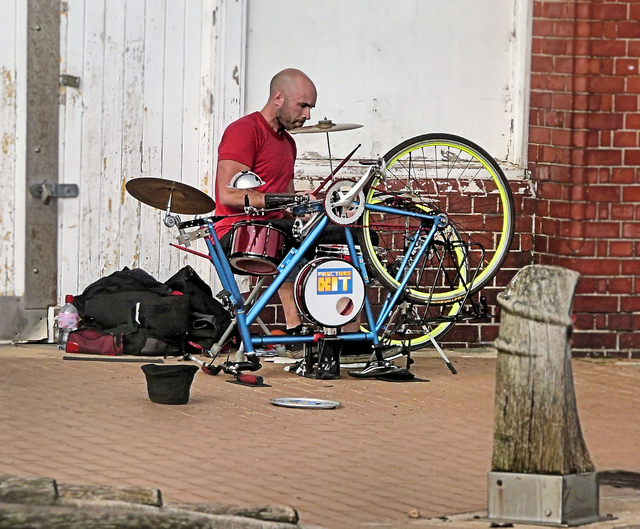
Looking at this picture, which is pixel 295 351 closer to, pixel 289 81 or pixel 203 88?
pixel 289 81

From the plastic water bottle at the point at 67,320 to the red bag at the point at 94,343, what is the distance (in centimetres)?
21

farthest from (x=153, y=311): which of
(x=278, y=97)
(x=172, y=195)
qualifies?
(x=278, y=97)

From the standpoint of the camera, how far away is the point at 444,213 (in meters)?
8.34

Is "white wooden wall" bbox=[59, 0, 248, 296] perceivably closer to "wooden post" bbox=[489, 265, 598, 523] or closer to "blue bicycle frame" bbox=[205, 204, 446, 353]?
"blue bicycle frame" bbox=[205, 204, 446, 353]

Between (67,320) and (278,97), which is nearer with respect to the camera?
(278,97)

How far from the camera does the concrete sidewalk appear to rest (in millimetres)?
5453

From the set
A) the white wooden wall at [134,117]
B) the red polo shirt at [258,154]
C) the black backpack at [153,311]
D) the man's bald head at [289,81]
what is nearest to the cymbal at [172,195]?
the red polo shirt at [258,154]

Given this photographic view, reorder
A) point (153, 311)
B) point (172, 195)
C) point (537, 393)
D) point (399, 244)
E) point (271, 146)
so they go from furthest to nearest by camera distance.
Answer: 1. point (399, 244)
2. point (153, 311)
3. point (271, 146)
4. point (172, 195)
5. point (537, 393)

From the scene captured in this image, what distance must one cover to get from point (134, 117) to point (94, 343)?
5.41ft

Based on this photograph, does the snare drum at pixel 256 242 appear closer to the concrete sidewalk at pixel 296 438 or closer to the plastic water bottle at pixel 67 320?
the concrete sidewalk at pixel 296 438

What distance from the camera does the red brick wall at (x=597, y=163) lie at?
9.28m

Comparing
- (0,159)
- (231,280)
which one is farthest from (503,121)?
(0,159)

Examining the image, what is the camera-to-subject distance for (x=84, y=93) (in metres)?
9.09

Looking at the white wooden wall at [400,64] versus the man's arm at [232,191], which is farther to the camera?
the white wooden wall at [400,64]
